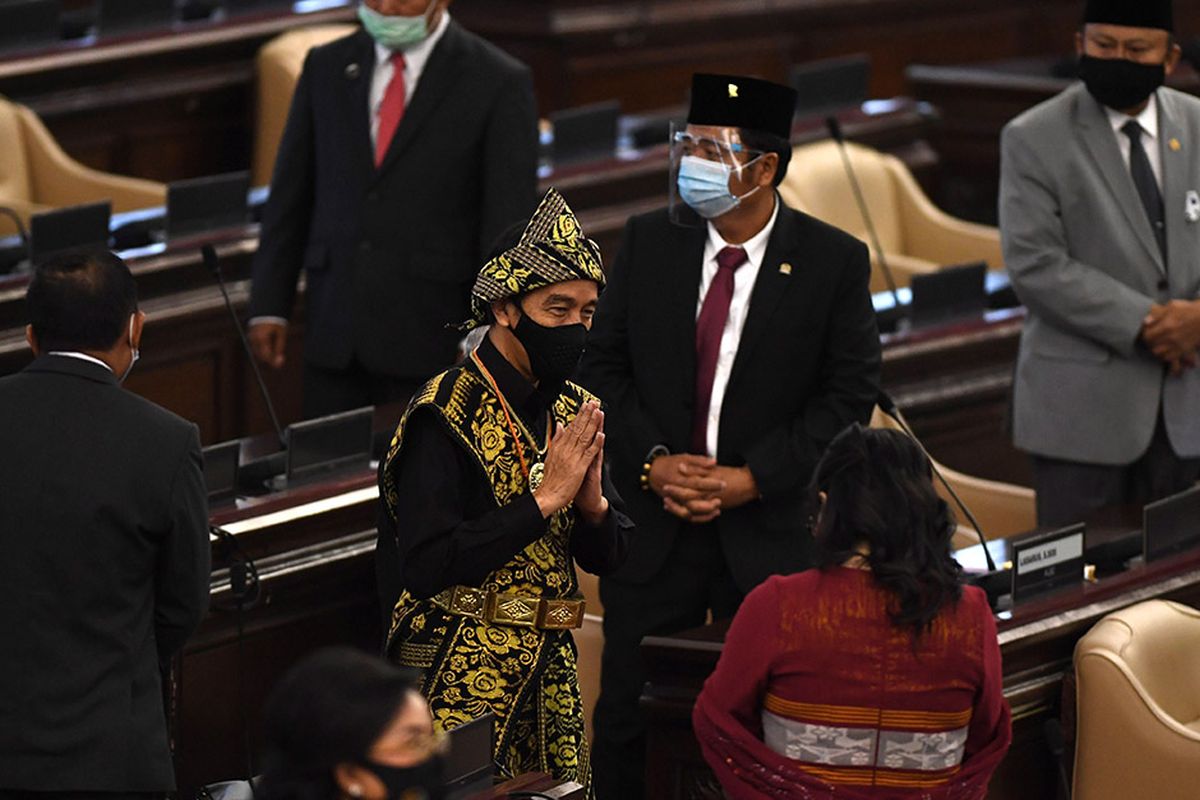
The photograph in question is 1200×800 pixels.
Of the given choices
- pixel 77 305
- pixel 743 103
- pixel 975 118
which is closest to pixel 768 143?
pixel 743 103

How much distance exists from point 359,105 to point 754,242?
3.53ft

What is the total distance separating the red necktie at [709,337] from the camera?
3537 mm

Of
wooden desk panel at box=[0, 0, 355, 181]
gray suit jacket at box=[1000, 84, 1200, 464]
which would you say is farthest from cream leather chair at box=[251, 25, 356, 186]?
gray suit jacket at box=[1000, 84, 1200, 464]

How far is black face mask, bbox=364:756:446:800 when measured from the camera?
1.75 meters

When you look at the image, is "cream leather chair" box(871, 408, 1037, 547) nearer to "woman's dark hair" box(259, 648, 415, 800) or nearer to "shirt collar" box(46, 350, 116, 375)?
"shirt collar" box(46, 350, 116, 375)

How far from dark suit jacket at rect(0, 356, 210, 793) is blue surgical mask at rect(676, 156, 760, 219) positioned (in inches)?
44.1

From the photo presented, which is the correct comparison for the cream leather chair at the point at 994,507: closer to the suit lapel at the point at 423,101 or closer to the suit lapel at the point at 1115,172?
the suit lapel at the point at 1115,172

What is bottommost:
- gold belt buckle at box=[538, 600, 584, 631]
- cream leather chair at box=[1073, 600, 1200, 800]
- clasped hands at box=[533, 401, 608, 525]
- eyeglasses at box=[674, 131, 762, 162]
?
cream leather chair at box=[1073, 600, 1200, 800]

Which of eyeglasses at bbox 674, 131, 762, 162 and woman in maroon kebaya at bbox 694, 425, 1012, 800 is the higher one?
eyeglasses at bbox 674, 131, 762, 162

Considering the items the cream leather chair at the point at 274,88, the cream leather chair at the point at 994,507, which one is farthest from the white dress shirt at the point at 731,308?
the cream leather chair at the point at 274,88

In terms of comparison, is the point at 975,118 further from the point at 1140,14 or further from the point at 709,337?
the point at 709,337

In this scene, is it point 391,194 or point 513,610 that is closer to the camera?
point 513,610

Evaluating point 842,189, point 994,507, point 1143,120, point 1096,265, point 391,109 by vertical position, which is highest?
point 391,109

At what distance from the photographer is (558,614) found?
284 cm
